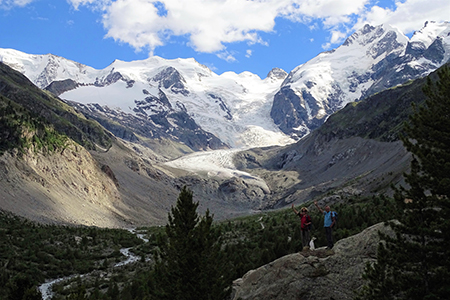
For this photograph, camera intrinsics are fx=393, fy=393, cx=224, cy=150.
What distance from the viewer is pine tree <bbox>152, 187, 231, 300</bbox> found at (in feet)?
47.7

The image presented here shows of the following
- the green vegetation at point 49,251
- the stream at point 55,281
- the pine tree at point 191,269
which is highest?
the pine tree at point 191,269

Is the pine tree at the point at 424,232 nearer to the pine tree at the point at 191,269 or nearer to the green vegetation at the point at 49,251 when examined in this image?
the pine tree at the point at 191,269

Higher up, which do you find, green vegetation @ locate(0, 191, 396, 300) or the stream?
green vegetation @ locate(0, 191, 396, 300)

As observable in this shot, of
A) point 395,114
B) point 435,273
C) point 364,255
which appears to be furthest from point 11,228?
point 395,114

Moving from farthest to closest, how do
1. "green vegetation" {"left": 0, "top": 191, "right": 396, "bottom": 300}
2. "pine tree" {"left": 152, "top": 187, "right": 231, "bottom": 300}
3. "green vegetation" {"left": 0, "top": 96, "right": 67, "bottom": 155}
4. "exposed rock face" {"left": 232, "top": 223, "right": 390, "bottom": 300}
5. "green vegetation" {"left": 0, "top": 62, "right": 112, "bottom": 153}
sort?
"green vegetation" {"left": 0, "top": 62, "right": 112, "bottom": 153}
"green vegetation" {"left": 0, "top": 96, "right": 67, "bottom": 155}
"green vegetation" {"left": 0, "top": 191, "right": 396, "bottom": 300}
"pine tree" {"left": 152, "top": 187, "right": 231, "bottom": 300}
"exposed rock face" {"left": 232, "top": 223, "right": 390, "bottom": 300}

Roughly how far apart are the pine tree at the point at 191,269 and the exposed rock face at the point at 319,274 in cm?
140

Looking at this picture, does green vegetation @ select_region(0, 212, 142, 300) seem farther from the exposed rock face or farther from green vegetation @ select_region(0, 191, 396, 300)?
the exposed rock face

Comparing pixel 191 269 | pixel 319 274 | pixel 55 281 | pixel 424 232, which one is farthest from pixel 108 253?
pixel 424 232

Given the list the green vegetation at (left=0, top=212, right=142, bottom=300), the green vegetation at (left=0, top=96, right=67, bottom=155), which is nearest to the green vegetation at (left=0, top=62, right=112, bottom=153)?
the green vegetation at (left=0, top=96, right=67, bottom=155)

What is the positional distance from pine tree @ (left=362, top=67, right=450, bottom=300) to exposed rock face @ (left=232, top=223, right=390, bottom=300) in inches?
37.7

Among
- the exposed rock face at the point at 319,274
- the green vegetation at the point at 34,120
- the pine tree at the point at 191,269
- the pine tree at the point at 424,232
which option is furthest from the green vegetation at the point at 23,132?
the pine tree at the point at 424,232

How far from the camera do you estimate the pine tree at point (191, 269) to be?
1453 cm

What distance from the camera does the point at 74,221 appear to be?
55.6 metres

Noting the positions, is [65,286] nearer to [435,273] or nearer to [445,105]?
[435,273]
